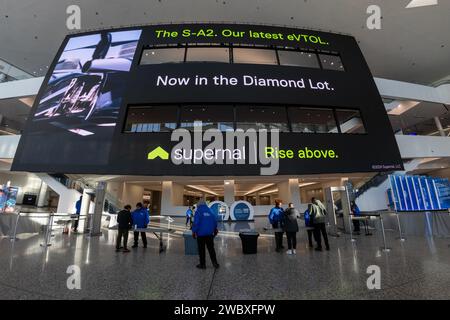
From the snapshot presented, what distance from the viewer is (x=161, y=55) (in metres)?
14.8

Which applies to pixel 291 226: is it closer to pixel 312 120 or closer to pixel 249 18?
pixel 312 120

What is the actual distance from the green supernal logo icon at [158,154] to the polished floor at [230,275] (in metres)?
5.70

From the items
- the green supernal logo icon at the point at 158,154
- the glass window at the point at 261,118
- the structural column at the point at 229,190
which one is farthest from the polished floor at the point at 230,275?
the structural column at the point at 229,190

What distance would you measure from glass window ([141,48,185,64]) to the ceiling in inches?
72.0

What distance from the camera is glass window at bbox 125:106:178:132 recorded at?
11680 millimetres

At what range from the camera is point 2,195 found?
11.9m

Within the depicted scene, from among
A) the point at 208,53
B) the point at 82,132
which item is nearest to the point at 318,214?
the point at 82,132

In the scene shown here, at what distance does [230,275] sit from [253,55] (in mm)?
14469

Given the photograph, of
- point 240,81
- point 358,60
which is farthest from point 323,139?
point 358,60

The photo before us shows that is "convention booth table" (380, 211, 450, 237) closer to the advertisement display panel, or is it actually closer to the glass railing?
the advertisement display panel

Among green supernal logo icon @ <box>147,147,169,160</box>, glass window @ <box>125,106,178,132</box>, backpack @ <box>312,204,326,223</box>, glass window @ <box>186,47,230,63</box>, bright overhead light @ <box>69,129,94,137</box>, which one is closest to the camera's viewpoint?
backpack @ <box>312,204,326,223</box>

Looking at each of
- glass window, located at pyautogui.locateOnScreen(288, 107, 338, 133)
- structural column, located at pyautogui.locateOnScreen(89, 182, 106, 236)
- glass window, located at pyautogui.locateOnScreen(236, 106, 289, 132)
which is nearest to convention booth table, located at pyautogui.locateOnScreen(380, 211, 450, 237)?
glass window, located at pyautogui.locateOnScreen(288, 107, 338, 133)
